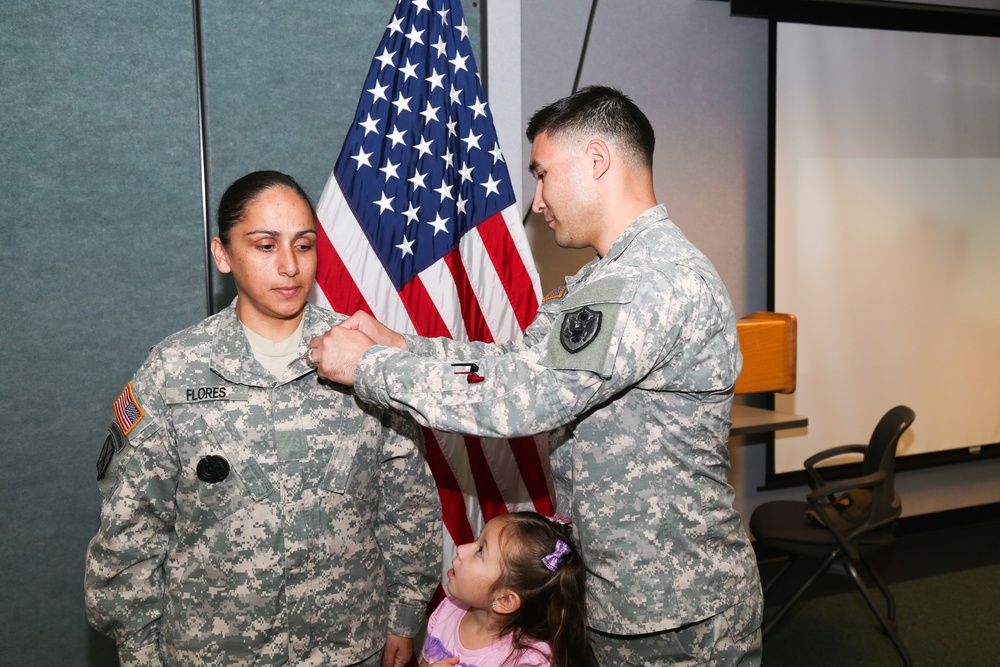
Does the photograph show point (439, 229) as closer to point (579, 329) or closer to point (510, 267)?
point (510, 267)

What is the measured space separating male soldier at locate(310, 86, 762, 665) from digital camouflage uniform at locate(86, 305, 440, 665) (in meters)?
0.19

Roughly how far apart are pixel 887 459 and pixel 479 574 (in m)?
2.09

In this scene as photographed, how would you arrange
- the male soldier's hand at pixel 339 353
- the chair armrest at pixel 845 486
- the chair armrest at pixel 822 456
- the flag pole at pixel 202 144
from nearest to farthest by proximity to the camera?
1. the male soldier's hand at pixel 339 353
2. the flag pole at pixel 202 144
3. the chair armrest at pixel 845 486
4. the chair armrest at pixel 822 456

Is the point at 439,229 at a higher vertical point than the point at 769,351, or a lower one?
higher

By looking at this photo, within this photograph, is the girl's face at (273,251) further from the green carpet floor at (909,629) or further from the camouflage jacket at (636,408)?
the green carpet floor at (909,629)

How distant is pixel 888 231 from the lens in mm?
4164

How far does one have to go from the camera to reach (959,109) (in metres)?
4.30

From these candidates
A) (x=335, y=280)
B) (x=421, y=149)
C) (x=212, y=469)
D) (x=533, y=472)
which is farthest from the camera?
(x=533, y=472)

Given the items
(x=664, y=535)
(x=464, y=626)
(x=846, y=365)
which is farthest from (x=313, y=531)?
(x=846, y=365)

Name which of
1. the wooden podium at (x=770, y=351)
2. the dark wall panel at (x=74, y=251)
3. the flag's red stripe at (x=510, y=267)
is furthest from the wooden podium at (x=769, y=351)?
the dark wall panel at (x=74, y=251)

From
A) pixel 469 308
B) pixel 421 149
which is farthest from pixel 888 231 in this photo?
pixel 421 149

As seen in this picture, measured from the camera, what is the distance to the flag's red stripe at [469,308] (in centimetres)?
231

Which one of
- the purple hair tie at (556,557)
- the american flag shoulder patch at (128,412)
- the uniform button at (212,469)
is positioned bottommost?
the purple hair tie at (556,557)

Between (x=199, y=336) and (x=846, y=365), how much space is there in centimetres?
362
